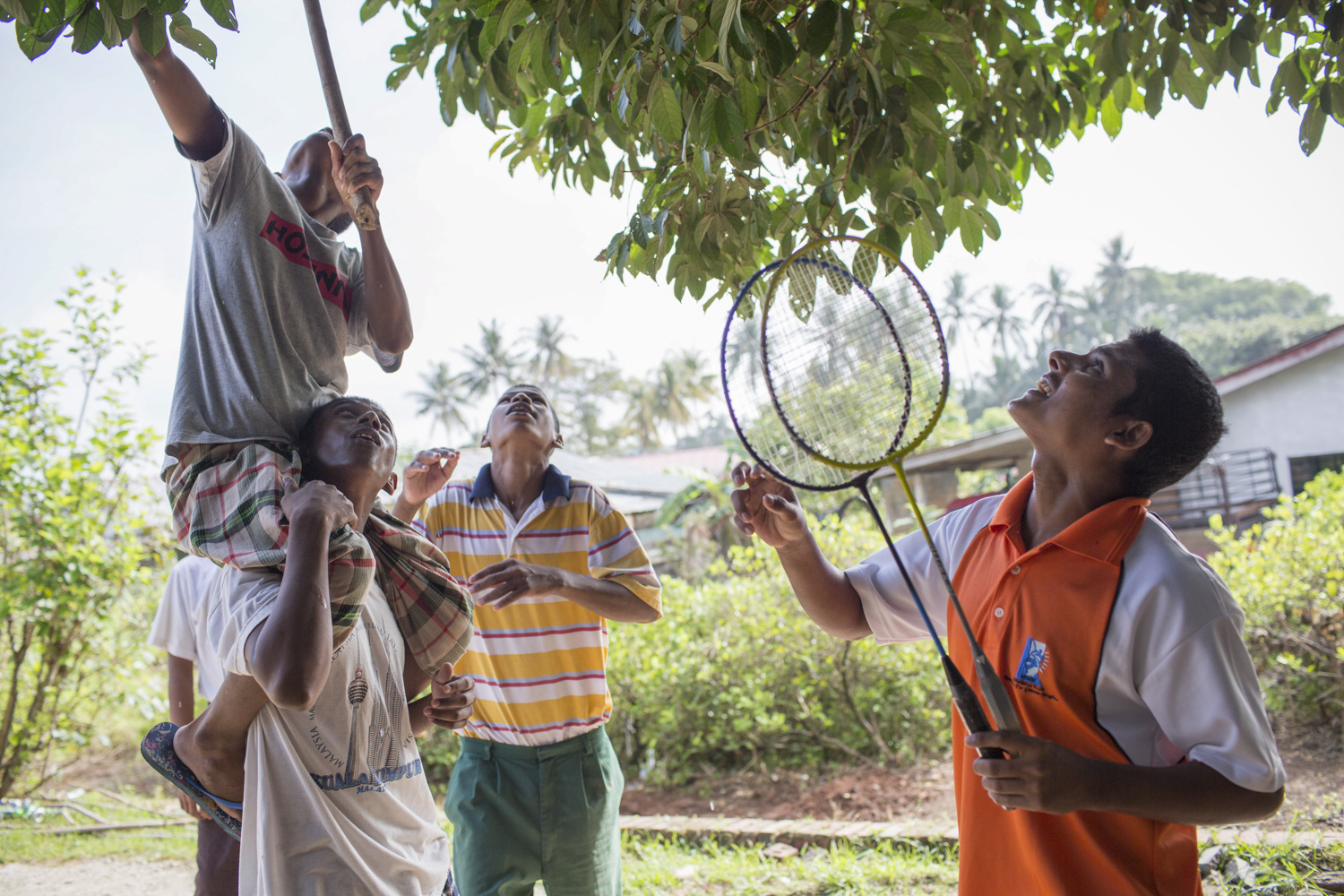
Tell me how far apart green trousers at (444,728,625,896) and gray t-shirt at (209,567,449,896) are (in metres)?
0.83

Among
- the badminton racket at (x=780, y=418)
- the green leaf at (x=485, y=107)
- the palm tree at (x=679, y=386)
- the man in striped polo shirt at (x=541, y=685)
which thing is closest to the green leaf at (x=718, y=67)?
the badminton racket at (x=780, y=418)

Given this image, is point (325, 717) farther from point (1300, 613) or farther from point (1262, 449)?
point (1262, 449)

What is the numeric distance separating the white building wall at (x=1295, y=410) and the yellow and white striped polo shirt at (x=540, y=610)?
45.8ft

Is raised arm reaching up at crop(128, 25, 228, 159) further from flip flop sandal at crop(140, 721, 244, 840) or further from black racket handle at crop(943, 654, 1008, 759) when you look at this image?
black racket handle at crop(943, 654, 1008, 759)

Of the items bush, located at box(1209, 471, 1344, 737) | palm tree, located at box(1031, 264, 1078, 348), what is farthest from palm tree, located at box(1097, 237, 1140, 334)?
bush, located at box(1209, 471, 1344, 737)

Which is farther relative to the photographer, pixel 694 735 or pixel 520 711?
pixel 694 735

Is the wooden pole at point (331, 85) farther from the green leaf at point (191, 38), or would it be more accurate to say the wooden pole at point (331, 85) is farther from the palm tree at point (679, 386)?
the palm tree at point (679, 386)

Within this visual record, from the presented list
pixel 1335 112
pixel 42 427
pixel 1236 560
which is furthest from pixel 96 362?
pixel 1236 560

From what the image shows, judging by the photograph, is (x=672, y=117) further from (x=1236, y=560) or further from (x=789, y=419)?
(x=1236, y=560)

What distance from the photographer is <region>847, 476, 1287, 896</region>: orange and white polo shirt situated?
4.92 ft

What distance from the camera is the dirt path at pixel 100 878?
Result: 15.3ft

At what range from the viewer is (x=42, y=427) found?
18.6 feet

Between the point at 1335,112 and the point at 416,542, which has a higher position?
the point at 1335,112

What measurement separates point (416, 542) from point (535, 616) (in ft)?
2.92
